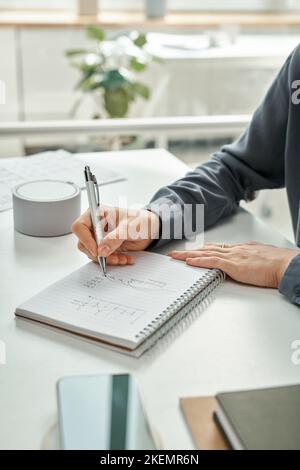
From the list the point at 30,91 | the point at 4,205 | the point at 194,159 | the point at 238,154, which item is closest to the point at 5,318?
the point at 4,205

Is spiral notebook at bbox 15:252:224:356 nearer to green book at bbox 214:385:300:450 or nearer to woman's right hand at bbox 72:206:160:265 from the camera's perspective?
woman's right hand at bbox 72:206:160:265

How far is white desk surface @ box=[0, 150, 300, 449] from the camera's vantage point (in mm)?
656

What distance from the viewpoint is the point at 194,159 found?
1.68 meters

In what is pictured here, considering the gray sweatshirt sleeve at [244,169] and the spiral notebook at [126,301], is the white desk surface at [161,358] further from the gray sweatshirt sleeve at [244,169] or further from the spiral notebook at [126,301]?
the gray sweatshirt sleeve at [244,169]

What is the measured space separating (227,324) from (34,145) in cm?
107

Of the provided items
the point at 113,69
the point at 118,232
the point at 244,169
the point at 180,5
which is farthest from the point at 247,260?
the point at 180,5

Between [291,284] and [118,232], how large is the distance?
0.27 meters

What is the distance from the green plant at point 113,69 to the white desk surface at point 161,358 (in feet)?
6.42

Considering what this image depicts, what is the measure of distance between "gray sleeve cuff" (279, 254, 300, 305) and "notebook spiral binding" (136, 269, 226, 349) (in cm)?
9

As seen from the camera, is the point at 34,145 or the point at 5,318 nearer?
the point at 5,318

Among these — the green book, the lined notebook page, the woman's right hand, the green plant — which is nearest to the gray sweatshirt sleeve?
the woman's right hand
